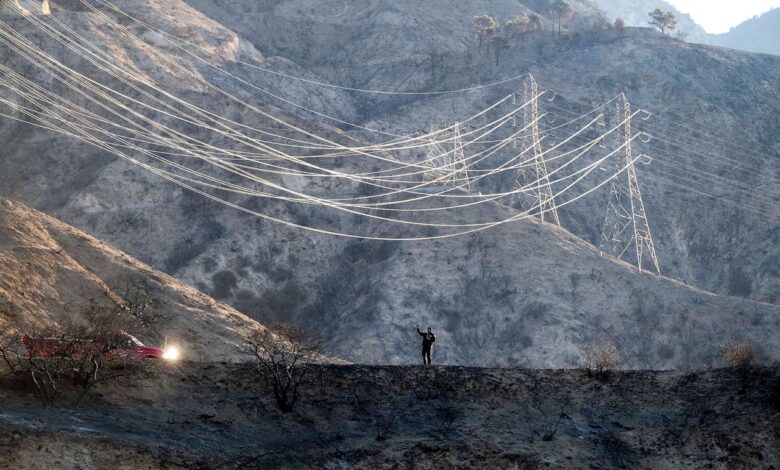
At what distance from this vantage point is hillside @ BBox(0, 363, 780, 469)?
1859cm

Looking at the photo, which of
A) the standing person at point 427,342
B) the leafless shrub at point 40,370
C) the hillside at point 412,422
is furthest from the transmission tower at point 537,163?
the leafless shrub at point 40,370

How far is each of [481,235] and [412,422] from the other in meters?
51.2

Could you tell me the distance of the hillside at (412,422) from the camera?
18594mm

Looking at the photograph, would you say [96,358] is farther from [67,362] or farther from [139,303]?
[139,303]

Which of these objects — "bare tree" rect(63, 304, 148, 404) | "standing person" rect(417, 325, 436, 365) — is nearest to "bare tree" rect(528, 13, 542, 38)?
"standing person" rect(417, 325, 436, 365)

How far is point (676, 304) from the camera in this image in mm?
68188

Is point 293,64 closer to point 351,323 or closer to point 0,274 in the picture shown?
point 351,323

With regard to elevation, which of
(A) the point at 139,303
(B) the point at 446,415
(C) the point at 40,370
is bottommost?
(B) the point at 446,415

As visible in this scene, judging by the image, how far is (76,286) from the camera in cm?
4144

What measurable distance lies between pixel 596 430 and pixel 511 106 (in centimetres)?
8569

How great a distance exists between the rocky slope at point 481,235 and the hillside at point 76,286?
53.3 ft

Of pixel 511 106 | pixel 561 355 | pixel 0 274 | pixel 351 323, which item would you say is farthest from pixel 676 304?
pixel 0 274

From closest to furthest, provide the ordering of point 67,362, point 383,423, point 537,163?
point 67,362 < point 383,423 < point 537,163

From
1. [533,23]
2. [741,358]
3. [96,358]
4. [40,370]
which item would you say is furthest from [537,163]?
[533,23]
